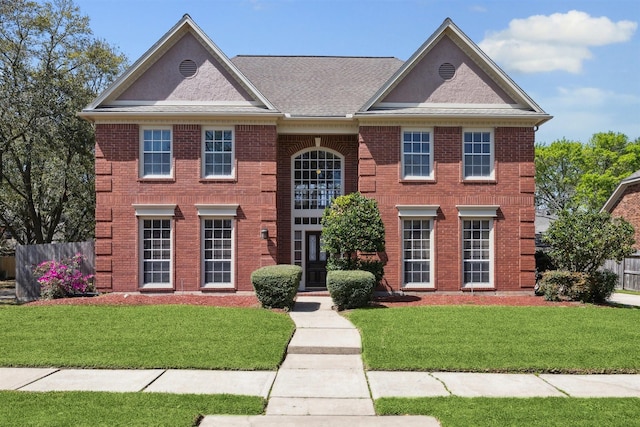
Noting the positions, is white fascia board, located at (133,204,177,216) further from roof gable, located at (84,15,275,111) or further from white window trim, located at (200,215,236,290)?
roof gable, located at (84,15,275,111)

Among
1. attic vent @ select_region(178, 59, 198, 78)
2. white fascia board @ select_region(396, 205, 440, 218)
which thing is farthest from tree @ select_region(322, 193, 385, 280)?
attic vent @ select_region(178, 59, 198, 78)

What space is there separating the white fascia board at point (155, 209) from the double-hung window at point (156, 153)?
3.28ft

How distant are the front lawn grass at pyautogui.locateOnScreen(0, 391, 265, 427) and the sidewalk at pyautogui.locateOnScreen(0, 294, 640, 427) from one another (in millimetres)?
302

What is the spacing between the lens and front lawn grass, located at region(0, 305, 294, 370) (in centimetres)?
938

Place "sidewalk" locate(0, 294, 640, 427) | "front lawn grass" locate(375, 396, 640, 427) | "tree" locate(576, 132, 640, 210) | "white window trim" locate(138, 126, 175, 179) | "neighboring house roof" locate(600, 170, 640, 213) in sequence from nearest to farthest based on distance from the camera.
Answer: "front lawn grass" locate(375, 396, 640, 427)
"sidewalk" locate(0, 294, 640, 427)
"white window trim" locate(138, 126, 175, 179)
"neighboring house roof" locate(600, 170, 640, 213)
"tree" locate(576, 132, 640, 210)

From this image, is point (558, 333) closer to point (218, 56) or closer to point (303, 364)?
point (303, 364)

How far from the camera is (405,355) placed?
9.85 m

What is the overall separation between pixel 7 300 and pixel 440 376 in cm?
2057

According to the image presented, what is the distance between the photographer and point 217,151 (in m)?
18.3

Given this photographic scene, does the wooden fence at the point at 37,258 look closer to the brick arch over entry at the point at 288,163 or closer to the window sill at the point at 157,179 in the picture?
the window sill at the point at 157,179

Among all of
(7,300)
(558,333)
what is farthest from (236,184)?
(7,300)

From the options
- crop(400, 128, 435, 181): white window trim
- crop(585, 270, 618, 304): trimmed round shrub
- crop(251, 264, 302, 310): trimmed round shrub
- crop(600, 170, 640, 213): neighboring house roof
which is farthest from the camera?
crop(600, 170, 640, 213): neighboring house roof

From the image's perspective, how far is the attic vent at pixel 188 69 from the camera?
18.2m

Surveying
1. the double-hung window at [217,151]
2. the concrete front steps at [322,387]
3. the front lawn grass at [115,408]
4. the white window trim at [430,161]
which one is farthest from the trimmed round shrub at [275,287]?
the front lawn grass at [115,408]
